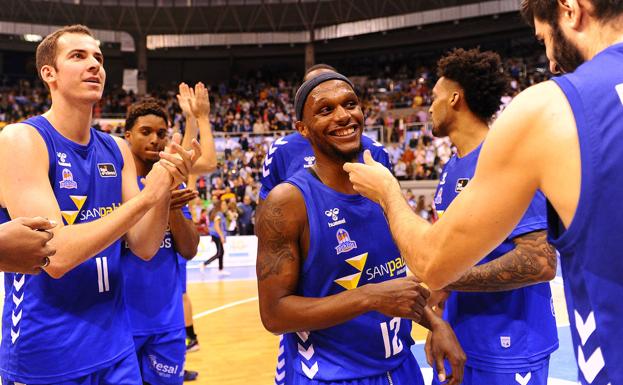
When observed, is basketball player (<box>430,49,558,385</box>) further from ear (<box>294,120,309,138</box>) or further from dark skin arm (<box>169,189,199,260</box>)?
dark skin arm (<box>169,189,199,260</box>)

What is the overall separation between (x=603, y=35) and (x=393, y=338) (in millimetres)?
1499

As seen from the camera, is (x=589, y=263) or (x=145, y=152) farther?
(x=145, y=152)

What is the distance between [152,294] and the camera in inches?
161

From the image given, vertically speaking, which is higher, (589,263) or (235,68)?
(235,68)

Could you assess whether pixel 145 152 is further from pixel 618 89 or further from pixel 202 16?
pixel 202 16

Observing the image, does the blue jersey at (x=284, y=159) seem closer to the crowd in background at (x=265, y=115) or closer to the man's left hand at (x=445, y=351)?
the man's left hand at (x=445, y=351)

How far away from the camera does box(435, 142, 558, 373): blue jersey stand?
2799mm

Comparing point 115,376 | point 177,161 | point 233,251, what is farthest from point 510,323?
point 233,251

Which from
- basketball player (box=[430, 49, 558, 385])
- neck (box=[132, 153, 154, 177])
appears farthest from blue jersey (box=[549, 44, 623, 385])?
neck (box=[132, 153, 154, 177])

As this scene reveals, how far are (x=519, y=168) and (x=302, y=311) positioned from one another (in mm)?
1127

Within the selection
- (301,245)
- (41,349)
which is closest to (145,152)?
(41,349)

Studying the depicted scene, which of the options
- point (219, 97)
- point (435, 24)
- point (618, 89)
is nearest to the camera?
point (618, 89)

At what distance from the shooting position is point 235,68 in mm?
32500

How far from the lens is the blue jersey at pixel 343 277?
96.0 inches
